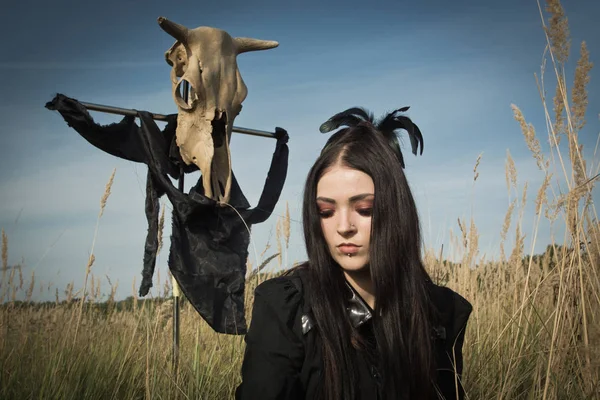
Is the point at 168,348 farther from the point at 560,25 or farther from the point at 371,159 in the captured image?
the point at 560,25

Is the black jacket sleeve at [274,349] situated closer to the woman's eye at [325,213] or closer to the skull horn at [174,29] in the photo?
the woman's eye at [325,213]

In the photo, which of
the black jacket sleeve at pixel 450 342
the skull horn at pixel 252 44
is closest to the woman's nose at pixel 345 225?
the black jacket sleeve at pixel 450 342

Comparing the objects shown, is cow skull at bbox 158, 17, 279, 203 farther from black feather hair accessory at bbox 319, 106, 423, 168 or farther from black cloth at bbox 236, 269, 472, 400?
black cloth at bbox 236, 269, 472, 400

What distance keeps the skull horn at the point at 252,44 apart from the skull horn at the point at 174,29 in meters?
0.32

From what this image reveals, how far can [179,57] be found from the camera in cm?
278

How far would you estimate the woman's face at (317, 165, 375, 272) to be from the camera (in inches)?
71.6

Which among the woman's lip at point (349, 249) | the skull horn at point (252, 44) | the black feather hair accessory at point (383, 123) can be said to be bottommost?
the woman's lip at point (349, 249)

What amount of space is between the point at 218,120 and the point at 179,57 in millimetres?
357

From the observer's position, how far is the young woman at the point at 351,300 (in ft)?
5.81

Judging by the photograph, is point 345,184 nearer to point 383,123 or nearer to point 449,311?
point 383,123

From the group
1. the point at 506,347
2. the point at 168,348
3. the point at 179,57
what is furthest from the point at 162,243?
the point at 506,347

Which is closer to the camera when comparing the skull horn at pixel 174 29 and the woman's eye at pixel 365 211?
the woman's eye at pixel 365 211

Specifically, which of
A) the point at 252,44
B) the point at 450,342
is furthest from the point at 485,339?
the point at 252,44

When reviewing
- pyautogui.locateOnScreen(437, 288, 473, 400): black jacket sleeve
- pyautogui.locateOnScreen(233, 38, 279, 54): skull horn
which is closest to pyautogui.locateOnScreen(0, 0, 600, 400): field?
pyautogui.locateOnScreen(437, 288, 473, 400): black jacket sleeve
